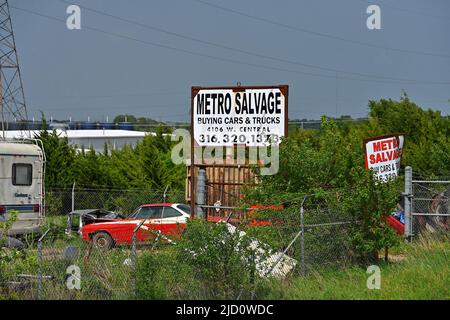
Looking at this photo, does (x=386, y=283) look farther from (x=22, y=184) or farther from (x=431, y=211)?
(x=22, y=184)

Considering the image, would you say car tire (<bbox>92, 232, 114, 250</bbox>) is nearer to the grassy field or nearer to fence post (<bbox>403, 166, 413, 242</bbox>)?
fence post (<bbox>403, 166, 413, 242</bbox>)

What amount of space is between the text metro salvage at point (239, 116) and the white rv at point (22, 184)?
7594 millimetres

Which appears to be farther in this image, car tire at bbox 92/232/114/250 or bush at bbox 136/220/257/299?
car tire at bbox 92/232/114/250

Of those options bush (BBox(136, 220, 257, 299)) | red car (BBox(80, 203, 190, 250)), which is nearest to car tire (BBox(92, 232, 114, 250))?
red car (BBox(80, 203, 190, 250))

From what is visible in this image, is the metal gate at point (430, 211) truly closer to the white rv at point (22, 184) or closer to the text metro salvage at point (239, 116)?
the text metro salvage at point (239, 116)

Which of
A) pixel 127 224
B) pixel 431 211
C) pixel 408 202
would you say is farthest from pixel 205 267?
pixel 431 211

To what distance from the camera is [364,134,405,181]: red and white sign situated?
1647cm

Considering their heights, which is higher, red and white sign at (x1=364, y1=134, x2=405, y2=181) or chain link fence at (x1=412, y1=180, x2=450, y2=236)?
red and white sign at (x1=364, y1=134, x2=405, y2=181)

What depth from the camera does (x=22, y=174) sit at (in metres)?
22.9

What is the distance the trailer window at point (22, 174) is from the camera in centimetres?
2272

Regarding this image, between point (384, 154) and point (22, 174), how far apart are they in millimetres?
10932

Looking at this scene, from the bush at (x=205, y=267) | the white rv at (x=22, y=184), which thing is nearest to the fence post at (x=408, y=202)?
the bush at (x=205, y=267)
